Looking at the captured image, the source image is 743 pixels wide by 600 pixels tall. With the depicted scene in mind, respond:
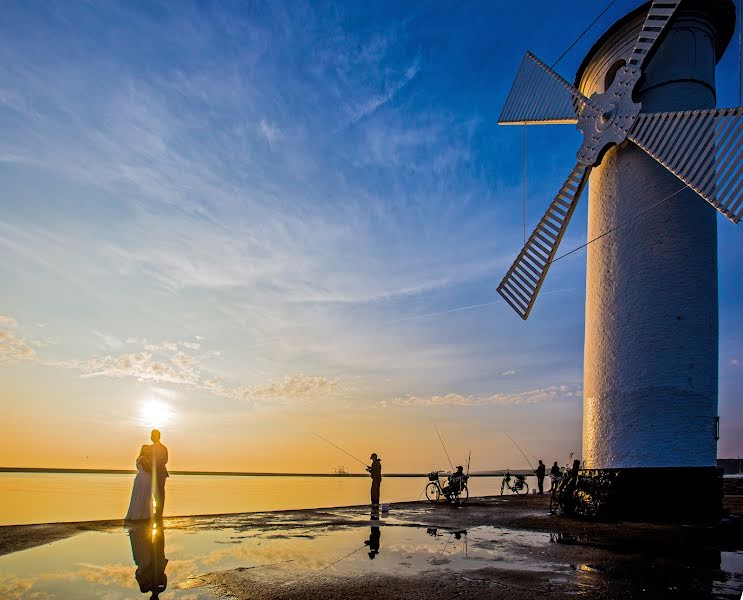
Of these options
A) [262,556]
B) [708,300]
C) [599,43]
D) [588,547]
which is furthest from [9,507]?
[599,43]

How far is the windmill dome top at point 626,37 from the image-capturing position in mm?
12812

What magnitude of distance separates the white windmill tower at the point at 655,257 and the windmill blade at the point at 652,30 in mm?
28

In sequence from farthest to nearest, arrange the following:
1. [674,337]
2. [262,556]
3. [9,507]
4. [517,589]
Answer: [9,507], [674,337], [262,556], [517,589]

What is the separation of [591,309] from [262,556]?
9873 mm

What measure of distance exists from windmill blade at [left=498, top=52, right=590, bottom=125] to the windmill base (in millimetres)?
9176

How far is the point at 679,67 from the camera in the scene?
41.9 ft

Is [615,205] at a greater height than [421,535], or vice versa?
[615,205]

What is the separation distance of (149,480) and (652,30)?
48.2ft

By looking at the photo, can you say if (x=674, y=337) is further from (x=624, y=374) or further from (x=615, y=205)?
(x=615, y=205)

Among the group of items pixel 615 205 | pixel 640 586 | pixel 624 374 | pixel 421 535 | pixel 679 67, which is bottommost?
pixel 421 535

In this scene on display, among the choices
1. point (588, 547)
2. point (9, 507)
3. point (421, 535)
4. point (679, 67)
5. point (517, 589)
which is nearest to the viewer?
point (517, 589)

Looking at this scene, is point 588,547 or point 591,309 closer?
point 588,547

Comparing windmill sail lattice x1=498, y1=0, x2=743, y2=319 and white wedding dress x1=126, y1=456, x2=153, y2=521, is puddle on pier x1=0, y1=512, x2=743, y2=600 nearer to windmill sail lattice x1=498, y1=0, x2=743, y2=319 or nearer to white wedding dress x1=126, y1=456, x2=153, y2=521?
white wedding dress x1=126, y1=456, x2=153, y2=521

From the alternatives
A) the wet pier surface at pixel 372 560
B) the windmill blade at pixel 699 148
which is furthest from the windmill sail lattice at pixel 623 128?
the wet pier surface at pixel 372 560
